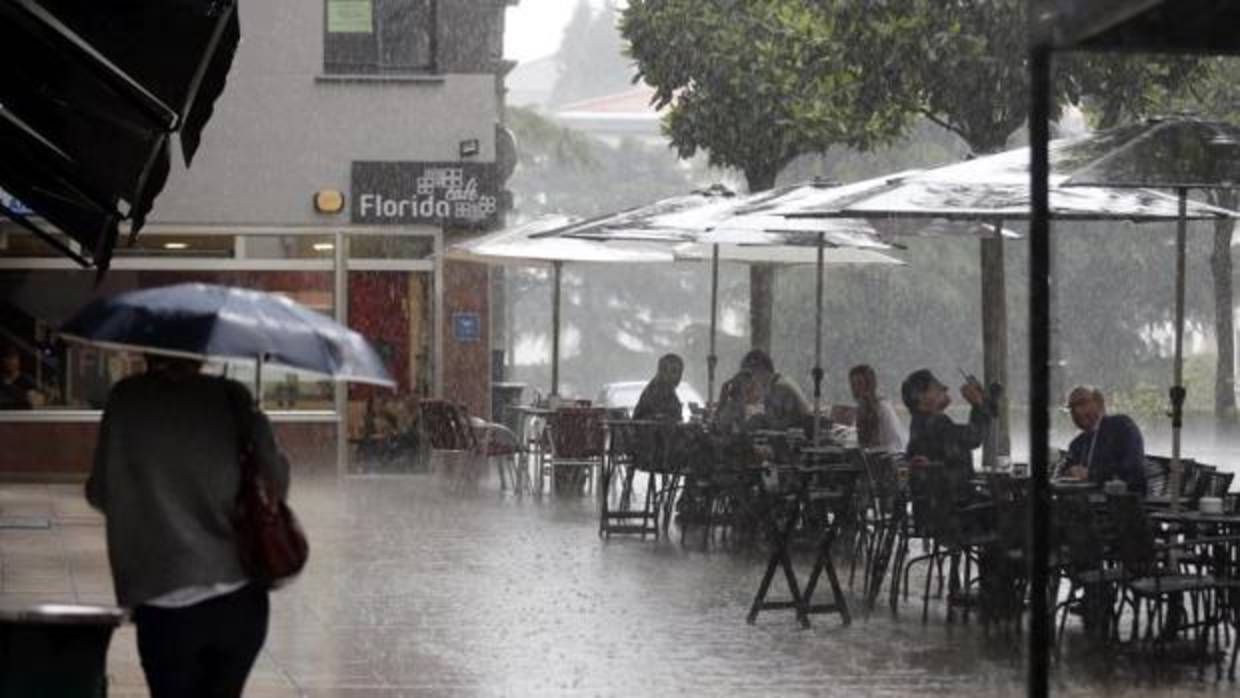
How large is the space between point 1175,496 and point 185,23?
18.3 feet

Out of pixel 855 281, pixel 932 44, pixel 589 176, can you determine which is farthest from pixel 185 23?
pixel 589 176

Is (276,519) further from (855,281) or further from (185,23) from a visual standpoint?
(855,281)

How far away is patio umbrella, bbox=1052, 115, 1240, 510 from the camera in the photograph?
12.9 meters

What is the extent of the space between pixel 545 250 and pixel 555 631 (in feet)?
39.7

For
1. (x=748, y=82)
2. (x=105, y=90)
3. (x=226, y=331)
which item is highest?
(x=748, y=82)

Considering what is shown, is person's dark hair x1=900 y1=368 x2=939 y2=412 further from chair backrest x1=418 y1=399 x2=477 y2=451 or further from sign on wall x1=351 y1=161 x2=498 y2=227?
sign on wall x1=351 y1=161 x2=498 y2=227

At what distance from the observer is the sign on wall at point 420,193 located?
28.0 metres

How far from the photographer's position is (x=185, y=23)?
1145 cm

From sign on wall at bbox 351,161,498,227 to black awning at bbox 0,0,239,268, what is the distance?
969cm

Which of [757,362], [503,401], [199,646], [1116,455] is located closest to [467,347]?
[503,401]

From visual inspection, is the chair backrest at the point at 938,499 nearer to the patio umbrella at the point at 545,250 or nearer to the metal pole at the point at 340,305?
the patio umbrella at the point at 545,250

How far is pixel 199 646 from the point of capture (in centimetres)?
720

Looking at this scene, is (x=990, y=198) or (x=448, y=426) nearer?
(x=990, y=198)

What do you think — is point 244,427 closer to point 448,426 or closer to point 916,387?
point 916,387
